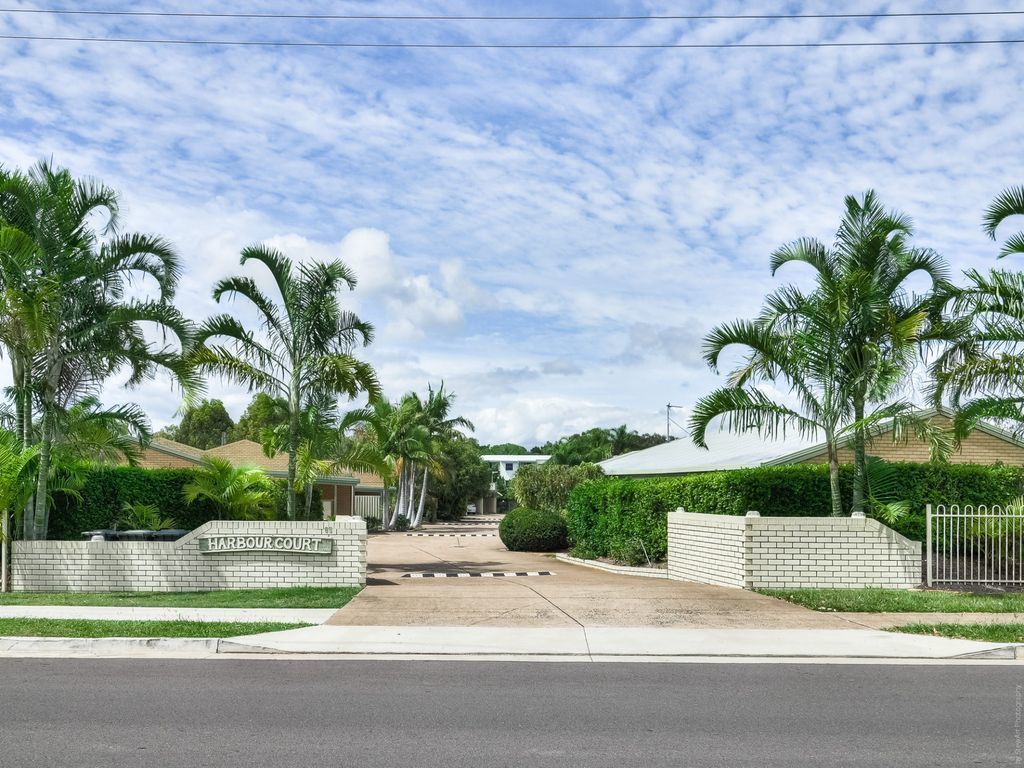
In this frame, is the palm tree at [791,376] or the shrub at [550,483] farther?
the shrub at [550,483]

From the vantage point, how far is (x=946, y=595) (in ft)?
49.5

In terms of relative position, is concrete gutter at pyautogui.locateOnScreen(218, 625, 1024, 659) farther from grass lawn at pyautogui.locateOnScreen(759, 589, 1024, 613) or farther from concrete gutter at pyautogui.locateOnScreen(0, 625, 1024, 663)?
grass lawn at pyautogui.locateOnScreen(759, 589, 1024, 613)

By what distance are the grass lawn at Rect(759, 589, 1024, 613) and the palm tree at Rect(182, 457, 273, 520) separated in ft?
37.2

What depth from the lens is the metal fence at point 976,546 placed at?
16328 mm

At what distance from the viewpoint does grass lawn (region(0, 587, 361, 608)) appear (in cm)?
1450

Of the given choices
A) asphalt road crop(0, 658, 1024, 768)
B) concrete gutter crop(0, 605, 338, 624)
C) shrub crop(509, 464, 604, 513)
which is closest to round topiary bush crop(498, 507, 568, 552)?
shrub crop(509, 464, 604, 513)

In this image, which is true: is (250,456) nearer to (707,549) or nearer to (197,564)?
(197,564)

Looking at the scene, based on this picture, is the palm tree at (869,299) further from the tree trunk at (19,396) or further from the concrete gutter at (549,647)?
the tree trunk at (19,396)

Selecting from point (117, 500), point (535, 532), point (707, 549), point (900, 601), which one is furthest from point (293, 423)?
point (535, 532)

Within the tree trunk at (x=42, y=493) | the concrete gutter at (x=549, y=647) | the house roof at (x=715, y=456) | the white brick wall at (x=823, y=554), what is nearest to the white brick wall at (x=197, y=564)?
the tree trunk at (x=42, y=493)

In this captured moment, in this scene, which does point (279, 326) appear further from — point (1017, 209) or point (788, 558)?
point (1017, 209)

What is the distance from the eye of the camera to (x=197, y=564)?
16.6 m

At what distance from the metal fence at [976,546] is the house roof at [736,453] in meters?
2.15

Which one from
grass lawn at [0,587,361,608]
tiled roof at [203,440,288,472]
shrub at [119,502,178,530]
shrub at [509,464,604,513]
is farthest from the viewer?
tiled roof at [203,440,288,472]
